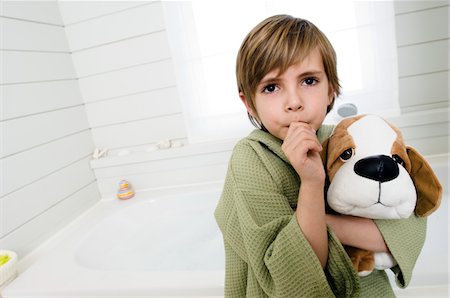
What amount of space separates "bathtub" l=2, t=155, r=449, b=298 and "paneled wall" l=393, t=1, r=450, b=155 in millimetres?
118

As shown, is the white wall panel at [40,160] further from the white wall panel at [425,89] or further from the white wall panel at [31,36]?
the white wall panel at [425,89]

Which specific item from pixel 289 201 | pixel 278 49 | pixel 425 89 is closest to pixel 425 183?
pixel 289 201

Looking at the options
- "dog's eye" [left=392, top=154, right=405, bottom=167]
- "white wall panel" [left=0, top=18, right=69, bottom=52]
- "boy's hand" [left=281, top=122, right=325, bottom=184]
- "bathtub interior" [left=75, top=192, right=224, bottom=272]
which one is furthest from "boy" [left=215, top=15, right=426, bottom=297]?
"white wall panel" [left=0, top=18, right=69, bottom=52]

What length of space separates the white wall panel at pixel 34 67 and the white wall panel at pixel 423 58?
1.47m

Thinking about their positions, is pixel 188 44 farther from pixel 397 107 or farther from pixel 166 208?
pixel 397 107

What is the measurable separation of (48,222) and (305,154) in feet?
3.91

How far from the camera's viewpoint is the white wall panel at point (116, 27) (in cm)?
142

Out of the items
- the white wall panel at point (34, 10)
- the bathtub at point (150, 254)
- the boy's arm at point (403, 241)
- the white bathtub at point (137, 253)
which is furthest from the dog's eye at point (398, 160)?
the white wall panel at point (34, 10)

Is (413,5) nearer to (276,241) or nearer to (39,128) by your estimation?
(276,241)

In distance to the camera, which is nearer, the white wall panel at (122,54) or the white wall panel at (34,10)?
the white wall panel at (34,10)

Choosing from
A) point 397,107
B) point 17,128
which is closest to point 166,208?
point 17,128

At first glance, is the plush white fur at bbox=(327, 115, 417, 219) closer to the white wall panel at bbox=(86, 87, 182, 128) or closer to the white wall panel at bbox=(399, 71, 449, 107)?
the white wall panel at bbox=(399, 71, 449, 107)

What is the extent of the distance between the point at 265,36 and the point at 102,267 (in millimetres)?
1068

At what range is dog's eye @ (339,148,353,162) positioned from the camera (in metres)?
0.54
